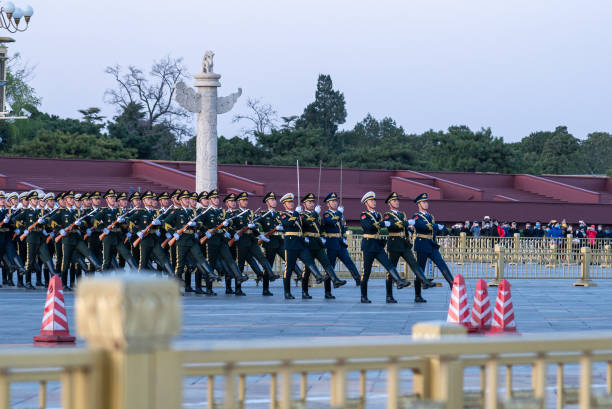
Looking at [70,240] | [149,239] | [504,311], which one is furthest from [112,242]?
[504,311]

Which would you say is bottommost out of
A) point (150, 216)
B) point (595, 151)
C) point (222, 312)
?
point (222, 312)

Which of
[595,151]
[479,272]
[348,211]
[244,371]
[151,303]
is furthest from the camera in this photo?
[595,151]

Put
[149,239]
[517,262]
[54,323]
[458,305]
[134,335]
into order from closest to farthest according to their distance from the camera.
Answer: [134,335] < [54,323] < [458,305] < [149,239] < [517,262]

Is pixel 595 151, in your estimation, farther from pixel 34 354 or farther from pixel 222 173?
pixel 34 354

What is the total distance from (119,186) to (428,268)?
22.5 m

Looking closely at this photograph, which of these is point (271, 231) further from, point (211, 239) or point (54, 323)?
point (54, 323)

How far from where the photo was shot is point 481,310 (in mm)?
12812

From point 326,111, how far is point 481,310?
221 ft

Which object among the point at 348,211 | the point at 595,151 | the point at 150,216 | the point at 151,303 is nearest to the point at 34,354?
the point at 151,303

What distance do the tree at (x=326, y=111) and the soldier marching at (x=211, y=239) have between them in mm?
56811

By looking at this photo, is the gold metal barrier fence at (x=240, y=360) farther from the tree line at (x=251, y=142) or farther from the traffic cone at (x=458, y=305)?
the tree line at (x=251, y=142)

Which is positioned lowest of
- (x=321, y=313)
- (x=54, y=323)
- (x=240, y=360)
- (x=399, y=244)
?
(x=321, y=313)

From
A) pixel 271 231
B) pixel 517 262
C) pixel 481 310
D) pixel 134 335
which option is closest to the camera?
pixel 134 335

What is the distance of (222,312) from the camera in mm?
15938
